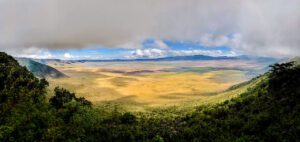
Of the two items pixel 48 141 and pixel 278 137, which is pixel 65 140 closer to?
pixel 48 141

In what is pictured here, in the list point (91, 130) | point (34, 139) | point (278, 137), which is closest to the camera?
point (278, 137)

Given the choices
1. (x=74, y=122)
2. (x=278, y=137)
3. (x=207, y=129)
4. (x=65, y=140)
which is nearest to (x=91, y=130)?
(x=74, y=122)

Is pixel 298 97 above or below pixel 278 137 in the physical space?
above

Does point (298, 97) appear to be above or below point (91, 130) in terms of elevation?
above

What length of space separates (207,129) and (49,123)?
265ft

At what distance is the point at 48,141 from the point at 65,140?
7.91 m

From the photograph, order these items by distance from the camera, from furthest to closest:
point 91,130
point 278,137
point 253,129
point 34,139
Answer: point 91,130
point 253,129
point 34,139
point 278,137

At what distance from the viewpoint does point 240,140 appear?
540 ft

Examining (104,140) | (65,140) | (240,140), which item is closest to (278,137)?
(240,140)

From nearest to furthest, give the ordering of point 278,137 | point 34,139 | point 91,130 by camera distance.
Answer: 1. point 278,137
2. point 34,139
3. point 91,130

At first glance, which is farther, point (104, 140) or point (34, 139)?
point (104, 140)

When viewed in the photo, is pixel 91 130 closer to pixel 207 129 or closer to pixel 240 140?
pixel 207 129

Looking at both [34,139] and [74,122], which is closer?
[34,139]

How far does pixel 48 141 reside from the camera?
161 metres
